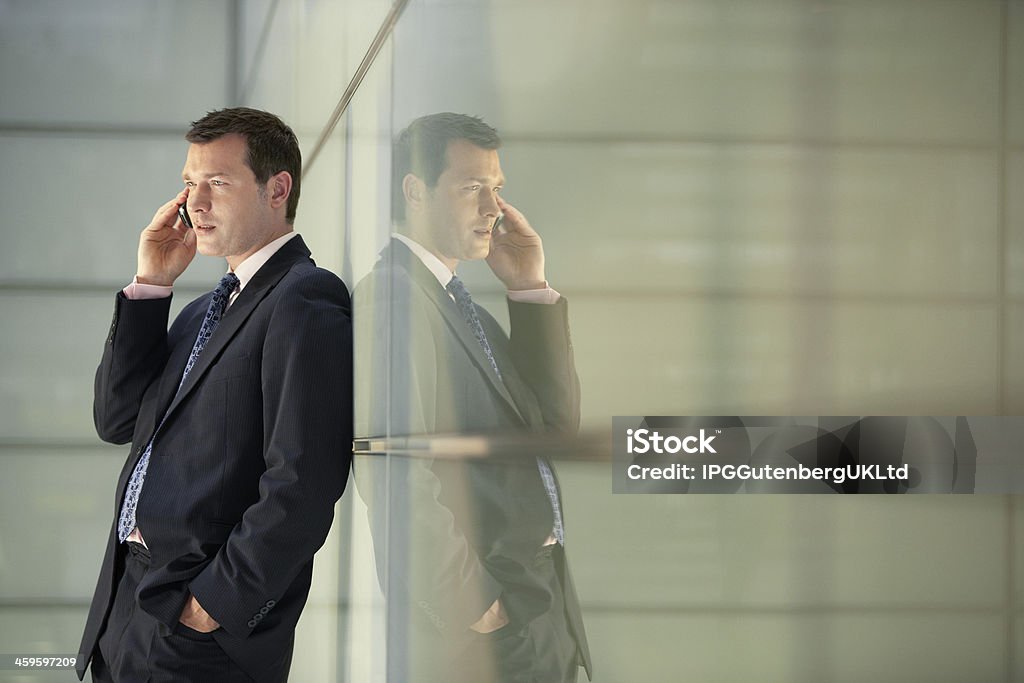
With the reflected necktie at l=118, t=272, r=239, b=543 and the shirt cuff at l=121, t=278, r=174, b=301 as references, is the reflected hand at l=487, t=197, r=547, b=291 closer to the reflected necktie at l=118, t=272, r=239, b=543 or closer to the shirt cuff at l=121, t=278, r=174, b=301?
the reflected necktie at l=118, t=272, r=239, b=543

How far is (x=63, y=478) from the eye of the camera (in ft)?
14.2

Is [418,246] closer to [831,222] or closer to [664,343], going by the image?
[664,343]

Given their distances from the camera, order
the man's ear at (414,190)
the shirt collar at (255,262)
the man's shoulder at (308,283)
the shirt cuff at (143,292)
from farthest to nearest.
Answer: the shirt cuff at (143,292), the shirt collar at (255,262), the man's shoulder at (308,283), the man's ear at (414,190)

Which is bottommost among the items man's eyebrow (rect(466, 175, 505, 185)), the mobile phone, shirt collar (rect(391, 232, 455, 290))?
shirt collar (rect(391, 232, 455, 290))

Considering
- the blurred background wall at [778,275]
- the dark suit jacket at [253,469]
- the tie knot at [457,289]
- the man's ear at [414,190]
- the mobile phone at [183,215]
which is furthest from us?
the mobile phone at [183,215]

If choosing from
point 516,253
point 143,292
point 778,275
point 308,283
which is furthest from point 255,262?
point 778,275

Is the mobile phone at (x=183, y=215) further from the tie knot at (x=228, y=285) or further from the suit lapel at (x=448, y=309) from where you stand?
the suit lapel at (x=448, y=309)

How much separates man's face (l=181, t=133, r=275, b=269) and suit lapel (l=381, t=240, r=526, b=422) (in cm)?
58

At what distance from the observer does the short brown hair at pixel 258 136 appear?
84.7 inches

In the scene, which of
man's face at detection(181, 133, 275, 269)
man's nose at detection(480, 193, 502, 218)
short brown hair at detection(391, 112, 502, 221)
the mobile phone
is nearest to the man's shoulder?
man's face at detection(181, 133, 275, 269)

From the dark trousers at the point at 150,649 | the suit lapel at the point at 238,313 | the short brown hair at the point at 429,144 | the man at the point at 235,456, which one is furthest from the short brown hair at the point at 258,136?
the dark trousers at the point at 150,649

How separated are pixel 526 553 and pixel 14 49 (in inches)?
159

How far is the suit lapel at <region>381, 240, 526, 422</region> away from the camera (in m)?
1.19

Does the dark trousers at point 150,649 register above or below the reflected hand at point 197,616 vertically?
below
